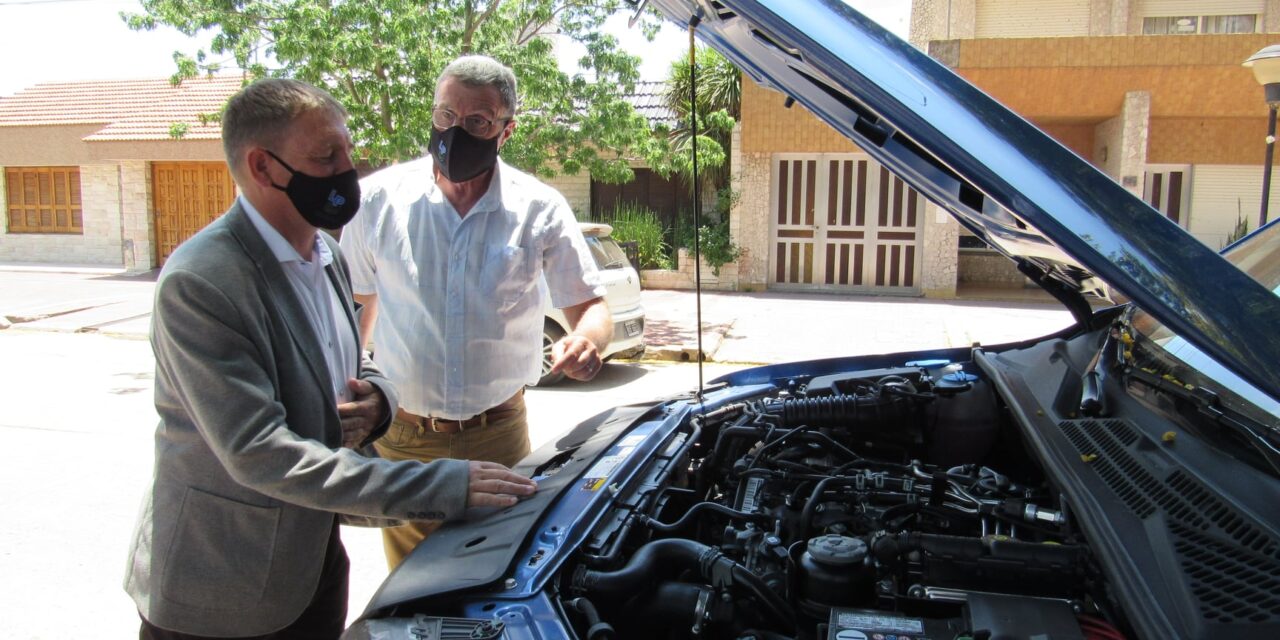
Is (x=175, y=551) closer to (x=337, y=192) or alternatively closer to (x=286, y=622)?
(x=286, y=622)

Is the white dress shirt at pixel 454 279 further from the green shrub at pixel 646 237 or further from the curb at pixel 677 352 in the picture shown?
the green shrub at pixel 646 237

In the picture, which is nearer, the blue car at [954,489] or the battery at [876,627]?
the blue car at [954,489]

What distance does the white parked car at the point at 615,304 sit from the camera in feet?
26.3

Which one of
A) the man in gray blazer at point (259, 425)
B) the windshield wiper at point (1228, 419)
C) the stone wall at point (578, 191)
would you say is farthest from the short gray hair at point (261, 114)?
the stone wall at point (578, 191)

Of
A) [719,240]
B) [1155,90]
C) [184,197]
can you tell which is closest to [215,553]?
[719,240]

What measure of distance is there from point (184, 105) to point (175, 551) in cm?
2177

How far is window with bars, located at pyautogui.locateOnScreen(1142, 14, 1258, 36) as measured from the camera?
15.5m

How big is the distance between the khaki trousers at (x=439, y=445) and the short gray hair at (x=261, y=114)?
1.21 meters

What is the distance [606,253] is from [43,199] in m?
19.1

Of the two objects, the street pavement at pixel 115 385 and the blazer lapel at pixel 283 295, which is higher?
the blazer lapel at pixel 283 295

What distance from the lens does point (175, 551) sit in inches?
67.3

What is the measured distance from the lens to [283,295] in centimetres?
180

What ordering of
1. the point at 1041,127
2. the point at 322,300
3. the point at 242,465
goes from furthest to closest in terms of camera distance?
the point at 1041,127, the point at 322,300, the point at 242,465

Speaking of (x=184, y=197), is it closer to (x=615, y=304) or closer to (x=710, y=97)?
(x=710, y=97)
